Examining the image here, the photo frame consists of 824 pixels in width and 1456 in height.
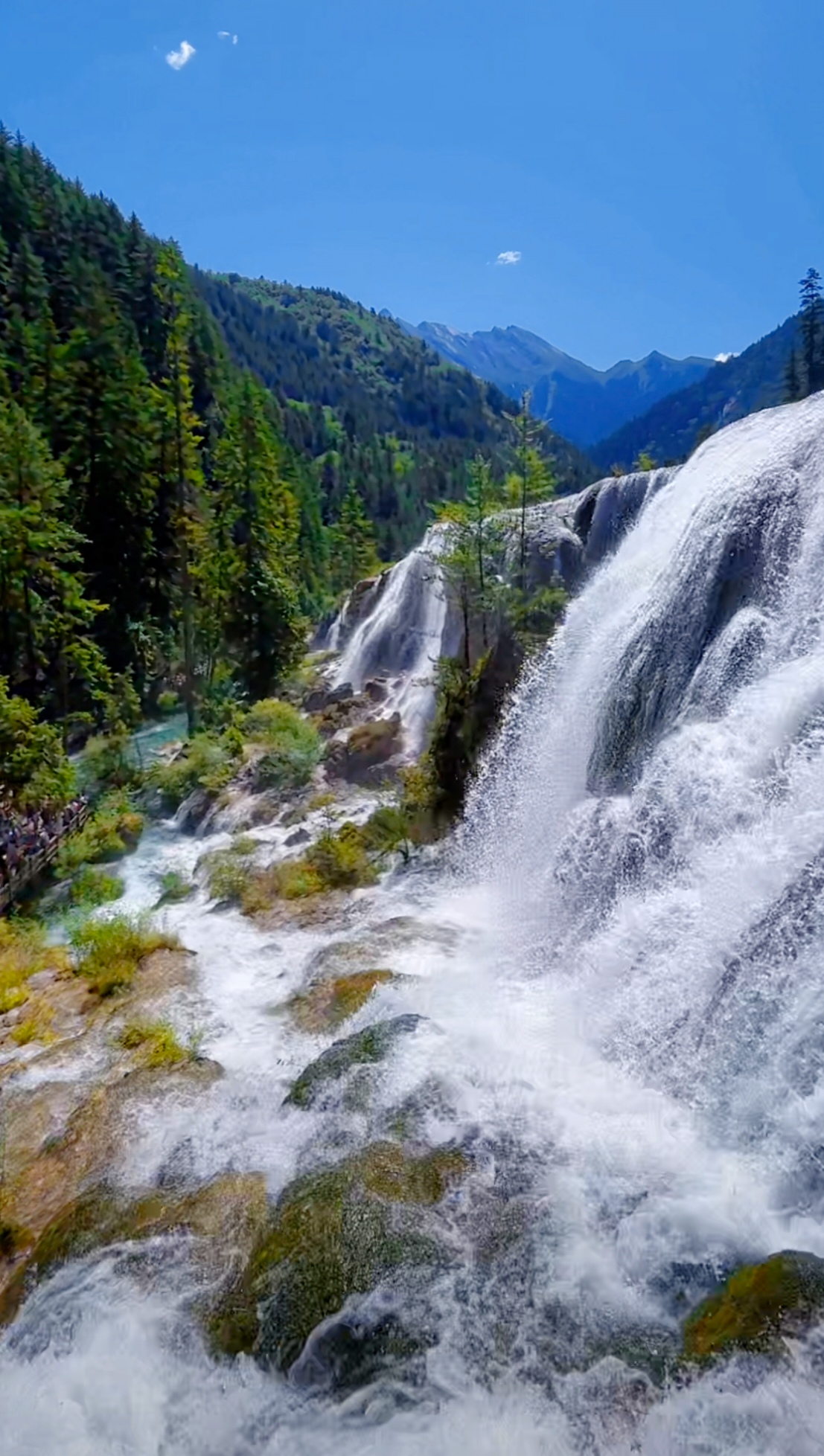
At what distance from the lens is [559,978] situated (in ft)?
29.9

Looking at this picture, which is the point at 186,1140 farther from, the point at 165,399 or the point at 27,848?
the point at 165,399

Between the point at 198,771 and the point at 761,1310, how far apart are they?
59.8ft

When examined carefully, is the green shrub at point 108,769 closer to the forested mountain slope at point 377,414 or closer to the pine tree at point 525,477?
the pine tree at point 525,477

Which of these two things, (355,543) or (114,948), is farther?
(355,543)

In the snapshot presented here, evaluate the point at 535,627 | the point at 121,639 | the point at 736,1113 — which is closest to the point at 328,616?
the point at 121,639

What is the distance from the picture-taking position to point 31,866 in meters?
15.9

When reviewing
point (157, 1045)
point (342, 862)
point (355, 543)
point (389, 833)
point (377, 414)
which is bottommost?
point (157, 1045)

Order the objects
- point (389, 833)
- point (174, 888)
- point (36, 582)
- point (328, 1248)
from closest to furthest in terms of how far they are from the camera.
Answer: point (328, 1248) < point (174, 888) < point (389, 833) < point (36, 582)

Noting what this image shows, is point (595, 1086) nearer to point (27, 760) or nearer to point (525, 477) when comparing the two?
point (27, 760)

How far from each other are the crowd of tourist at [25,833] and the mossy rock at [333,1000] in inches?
323

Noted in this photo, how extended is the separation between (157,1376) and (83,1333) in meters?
0.67

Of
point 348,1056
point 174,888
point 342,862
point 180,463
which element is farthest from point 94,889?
point 180,463

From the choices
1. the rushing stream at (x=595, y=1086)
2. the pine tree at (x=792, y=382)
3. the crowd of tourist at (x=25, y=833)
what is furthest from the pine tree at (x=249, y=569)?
the pine tree at (x=792, y=382)

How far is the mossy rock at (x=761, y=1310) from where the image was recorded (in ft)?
13.9
